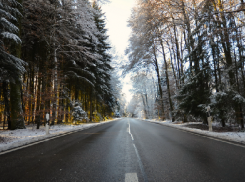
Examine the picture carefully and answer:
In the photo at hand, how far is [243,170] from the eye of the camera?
307cm

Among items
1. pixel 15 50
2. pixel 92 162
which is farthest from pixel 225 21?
pixel 15 50

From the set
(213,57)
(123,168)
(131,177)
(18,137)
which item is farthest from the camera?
(213,57)

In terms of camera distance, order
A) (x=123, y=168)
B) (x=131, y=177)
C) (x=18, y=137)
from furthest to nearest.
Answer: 1. (x=18, y=137)
2. (x=123, y=168)
3. (x=131, y=177)

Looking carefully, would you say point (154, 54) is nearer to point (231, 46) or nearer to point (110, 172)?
point (231, 46)

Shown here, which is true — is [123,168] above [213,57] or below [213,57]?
below

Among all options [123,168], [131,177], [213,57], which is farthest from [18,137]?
[213,57]

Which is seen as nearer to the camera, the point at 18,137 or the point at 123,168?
the point at 123,168

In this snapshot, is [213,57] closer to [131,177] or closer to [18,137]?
[131,177]

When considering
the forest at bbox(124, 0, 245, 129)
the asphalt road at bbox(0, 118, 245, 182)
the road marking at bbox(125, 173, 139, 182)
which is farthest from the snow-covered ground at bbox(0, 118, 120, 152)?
the forest at bbox(124, 0, 245, 129)

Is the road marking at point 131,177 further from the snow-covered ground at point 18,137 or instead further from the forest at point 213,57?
the forest at point 213,57

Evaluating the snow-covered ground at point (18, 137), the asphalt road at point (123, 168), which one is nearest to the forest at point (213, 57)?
the asphalt road at point (123, 168)

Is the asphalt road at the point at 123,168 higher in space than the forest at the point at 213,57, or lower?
lower

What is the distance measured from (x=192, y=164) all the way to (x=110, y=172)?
6.13 ft

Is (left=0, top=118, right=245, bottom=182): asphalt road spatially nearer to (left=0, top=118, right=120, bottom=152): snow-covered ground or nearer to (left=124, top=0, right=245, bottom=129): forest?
(left=0, top=118, right=120, bottom=152): snow-covered ground
